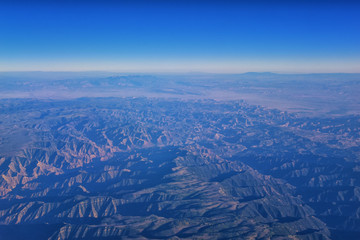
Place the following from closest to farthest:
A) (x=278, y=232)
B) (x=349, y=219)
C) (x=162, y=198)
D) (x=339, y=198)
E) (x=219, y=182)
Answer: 1. (x=278, y=232)
2. (x=349, y=219)
3. (x=162, y=198)
4. (x=339, y=198)
5. (x=219, y=182)

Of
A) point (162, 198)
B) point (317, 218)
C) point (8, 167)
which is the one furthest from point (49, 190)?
point (317, 218)

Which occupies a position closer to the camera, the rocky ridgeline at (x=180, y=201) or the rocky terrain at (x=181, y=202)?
the rocky terrain at (x=181, y=202)

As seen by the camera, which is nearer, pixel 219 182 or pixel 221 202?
pixel 221 202

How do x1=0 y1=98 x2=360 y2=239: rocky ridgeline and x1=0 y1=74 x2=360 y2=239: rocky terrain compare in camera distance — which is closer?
x1=0 y1=74 x2=360 y2=239: rocky terrain

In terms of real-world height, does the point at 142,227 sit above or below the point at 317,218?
above

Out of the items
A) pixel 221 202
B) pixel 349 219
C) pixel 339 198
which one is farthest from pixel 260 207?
pixel 339 198

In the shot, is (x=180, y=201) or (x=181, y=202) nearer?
(x=181, y=202)

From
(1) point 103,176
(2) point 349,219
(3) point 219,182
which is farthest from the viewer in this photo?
(1) point 103,176

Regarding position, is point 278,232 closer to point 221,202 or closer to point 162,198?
point 221,202

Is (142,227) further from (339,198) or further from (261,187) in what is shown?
(339,198)
